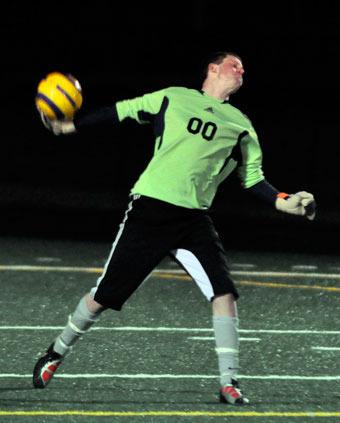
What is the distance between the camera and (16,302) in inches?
465

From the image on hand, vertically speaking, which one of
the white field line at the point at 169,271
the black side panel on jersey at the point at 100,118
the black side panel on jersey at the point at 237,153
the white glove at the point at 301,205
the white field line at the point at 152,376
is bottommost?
the white field line at the point at 169,271

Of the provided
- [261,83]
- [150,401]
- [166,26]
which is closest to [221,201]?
[261,83]

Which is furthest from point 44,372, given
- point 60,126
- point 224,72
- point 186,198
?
point 224,72

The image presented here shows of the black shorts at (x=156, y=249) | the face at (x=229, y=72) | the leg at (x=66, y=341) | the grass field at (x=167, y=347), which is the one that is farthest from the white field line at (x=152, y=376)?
the face at (x=229, y=72)

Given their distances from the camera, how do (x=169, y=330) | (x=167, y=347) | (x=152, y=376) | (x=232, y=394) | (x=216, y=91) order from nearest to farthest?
(x=232, y=394)
(x=216, y=91)
(x=152, y=376)
(x=167, y=347)
(x=169, y=330)

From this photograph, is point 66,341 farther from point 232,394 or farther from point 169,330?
point 169,330

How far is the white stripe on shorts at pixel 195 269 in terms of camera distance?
8047 mm

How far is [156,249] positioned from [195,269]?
0.27 m

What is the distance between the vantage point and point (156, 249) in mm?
8078

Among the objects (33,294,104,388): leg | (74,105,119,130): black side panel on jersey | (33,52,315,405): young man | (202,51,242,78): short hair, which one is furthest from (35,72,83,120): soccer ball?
(33,294,104,388): leg

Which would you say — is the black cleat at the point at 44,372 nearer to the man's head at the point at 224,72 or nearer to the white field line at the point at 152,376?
the white field line at the point at 152,376

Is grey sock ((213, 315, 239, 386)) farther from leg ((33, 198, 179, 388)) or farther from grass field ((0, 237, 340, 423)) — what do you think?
leg ((33, 198, 179, 388))

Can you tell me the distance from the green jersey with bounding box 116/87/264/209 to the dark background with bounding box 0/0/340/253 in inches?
365

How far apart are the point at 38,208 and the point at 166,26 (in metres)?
15.4
